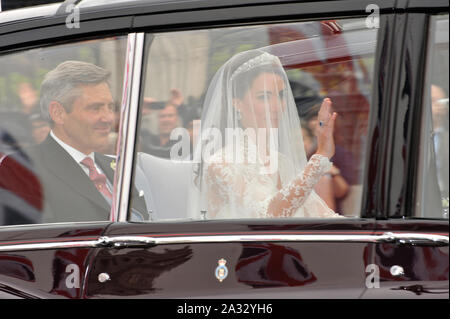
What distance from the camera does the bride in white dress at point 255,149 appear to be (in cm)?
264

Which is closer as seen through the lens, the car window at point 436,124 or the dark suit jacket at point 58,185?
the car window at point 436,124

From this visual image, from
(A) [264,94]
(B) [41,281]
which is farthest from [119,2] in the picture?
(B) [41,281]

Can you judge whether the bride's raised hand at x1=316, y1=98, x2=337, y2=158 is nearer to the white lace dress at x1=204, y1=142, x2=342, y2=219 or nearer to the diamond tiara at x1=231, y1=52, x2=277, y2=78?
the white lace dress at x1=204, y1=142, x2=342, y2=219

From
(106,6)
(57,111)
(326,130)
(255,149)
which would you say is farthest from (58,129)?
(326,130)

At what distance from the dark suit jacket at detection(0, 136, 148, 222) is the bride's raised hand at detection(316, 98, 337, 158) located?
0.69 m

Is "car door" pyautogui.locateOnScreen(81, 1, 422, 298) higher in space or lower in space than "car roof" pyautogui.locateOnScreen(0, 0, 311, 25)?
lower

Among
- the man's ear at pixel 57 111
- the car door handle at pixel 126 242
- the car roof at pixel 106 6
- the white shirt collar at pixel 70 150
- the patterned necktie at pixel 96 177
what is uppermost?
the car roof at pixel 106 6

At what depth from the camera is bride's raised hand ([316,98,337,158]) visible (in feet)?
8.59

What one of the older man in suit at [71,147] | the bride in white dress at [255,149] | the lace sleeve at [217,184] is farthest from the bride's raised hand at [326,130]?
the older man in suit at [71,147]

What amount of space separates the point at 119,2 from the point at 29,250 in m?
0.99

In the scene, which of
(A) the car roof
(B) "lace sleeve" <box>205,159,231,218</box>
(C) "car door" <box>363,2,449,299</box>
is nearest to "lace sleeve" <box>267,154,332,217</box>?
(B) "lace sleeve" <box>205,159,231,218</box>

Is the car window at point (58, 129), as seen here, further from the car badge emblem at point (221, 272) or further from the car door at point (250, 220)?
the car badge emblem at point (221, 272)

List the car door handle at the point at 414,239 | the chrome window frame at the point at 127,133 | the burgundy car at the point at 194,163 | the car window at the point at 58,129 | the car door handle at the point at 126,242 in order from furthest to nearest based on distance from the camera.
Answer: the car window at the point at 58,129, the chrome window frame at the point at 127,133, the car door handle at the point at 126,242, the burgundy car at the point at 194,163, the car door handle at the point at 414,239

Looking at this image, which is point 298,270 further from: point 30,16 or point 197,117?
point 30,16
